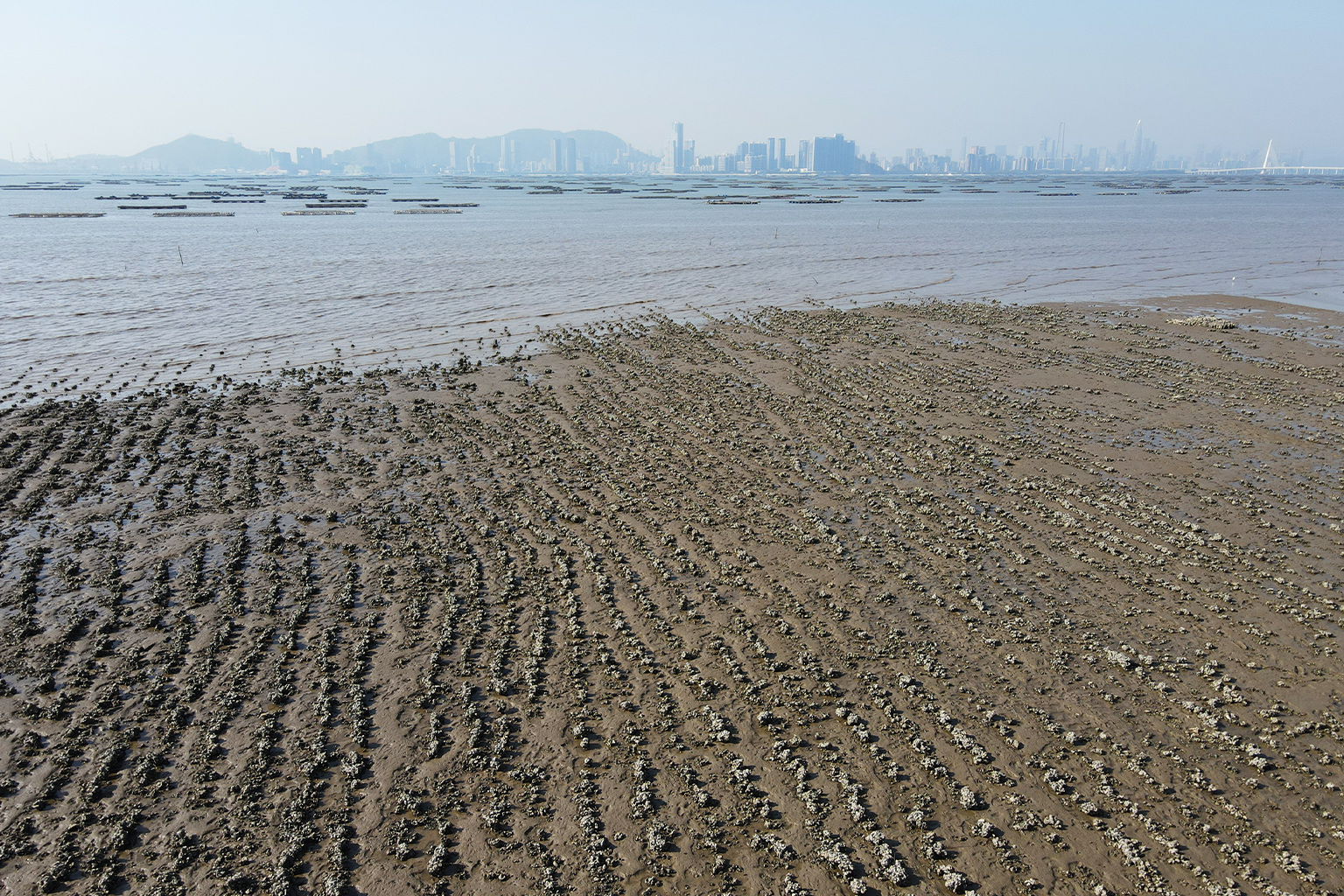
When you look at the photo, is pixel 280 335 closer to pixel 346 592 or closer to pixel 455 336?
pixel 455 336

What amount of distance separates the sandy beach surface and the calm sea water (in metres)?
10.3

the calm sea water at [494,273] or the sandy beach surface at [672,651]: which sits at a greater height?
the calm sea water at [494,273]

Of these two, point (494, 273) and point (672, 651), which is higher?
point (494, 273)

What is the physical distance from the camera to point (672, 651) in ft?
36.6

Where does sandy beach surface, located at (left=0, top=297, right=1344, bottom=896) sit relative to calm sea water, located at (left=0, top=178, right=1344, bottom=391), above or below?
below

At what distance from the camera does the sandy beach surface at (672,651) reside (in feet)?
26.1

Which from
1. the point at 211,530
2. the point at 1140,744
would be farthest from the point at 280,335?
the point at 1140,744

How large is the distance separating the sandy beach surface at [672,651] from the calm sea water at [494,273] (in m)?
10.3

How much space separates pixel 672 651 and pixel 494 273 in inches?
1702

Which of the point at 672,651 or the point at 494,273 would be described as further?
the point at 494,273

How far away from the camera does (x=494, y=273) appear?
1969 inches

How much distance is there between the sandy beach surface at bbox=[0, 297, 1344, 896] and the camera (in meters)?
7.96

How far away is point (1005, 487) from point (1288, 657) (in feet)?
20.9

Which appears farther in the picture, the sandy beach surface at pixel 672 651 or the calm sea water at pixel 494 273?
the calm sea water at pixel 494 273
